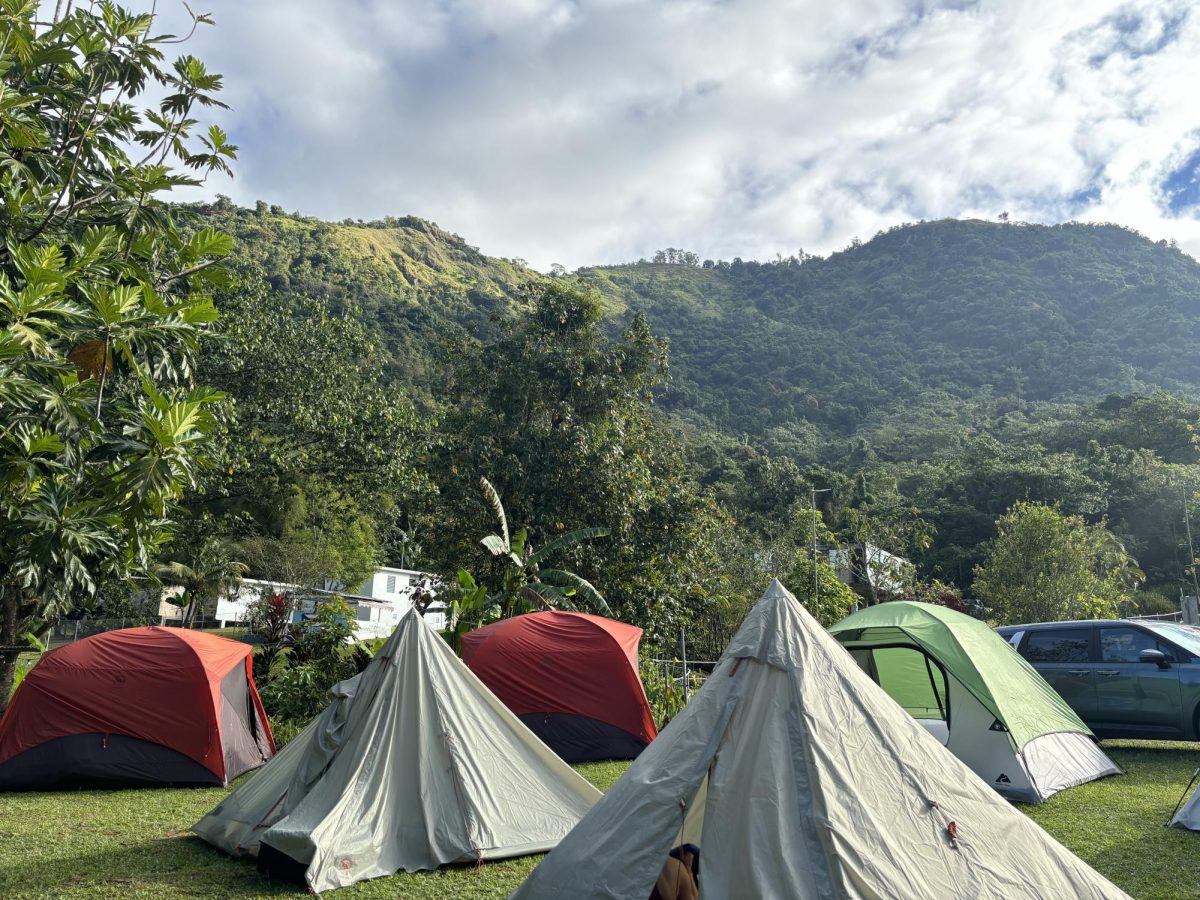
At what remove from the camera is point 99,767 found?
1017 centimetres

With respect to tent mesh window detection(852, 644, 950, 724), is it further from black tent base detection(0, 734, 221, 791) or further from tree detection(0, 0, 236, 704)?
tree detection(0, 0, 236, 704)

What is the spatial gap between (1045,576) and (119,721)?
70.5ft

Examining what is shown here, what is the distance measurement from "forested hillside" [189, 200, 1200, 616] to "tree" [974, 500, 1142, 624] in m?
7.65

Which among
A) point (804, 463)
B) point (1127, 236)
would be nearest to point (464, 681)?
point (804, 463)

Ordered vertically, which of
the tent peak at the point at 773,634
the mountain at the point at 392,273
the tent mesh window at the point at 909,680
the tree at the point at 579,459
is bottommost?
the tent mesh window at the point at 909,680

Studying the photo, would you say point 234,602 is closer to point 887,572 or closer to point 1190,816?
point 887,572

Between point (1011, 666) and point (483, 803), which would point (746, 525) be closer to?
point (1011, 666)

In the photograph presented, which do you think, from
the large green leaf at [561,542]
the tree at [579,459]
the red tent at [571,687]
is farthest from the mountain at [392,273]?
the red tent at [571,687]

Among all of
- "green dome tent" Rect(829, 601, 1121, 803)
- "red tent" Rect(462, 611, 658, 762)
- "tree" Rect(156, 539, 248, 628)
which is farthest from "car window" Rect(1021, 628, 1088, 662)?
"tree" Rect(156, 539, 248, 628)

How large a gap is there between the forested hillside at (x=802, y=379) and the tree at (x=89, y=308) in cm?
272

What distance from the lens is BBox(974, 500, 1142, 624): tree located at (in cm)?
2284

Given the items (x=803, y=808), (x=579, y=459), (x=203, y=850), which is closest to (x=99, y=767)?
(x=203, y=850)

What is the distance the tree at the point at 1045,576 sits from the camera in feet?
74.9

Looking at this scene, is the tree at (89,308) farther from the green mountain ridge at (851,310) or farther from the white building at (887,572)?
the green mountain ridge at (851,310)
